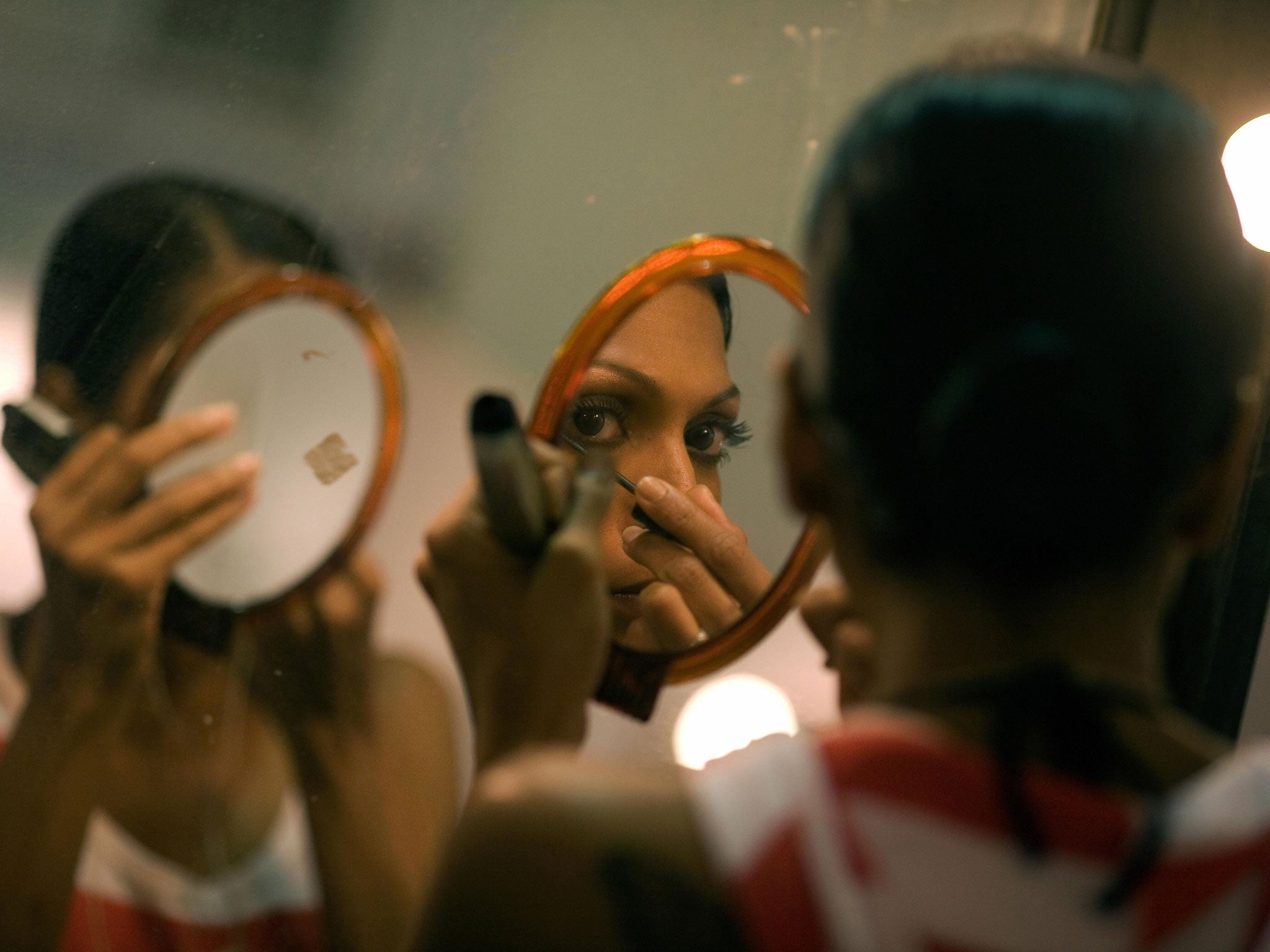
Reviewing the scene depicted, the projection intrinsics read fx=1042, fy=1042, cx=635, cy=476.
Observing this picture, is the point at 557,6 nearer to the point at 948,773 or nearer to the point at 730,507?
the point at 730,507

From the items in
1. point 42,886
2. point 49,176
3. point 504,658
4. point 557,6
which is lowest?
point 42,886

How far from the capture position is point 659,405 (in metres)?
0.66

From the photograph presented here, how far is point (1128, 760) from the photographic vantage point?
331 millimetres

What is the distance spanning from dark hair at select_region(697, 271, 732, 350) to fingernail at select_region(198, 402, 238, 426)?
0.99 feet

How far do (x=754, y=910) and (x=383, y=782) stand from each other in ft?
1.32

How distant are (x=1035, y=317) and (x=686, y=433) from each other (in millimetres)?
360

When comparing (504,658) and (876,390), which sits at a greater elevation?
(876,390)

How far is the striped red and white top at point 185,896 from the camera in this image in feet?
1.95

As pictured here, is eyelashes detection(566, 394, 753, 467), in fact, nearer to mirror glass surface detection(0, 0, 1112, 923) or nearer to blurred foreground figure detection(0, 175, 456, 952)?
mirror glass surface detection(0, 0, 1112, 923)

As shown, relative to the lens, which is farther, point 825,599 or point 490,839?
point 825,599

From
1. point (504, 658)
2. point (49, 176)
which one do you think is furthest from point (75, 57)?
point (504, 658)

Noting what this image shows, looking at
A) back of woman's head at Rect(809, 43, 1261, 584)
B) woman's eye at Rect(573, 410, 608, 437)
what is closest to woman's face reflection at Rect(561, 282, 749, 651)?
woman's eye at Rect(573, 410, 608, 437)

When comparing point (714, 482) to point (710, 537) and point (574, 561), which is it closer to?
point (710, 537)

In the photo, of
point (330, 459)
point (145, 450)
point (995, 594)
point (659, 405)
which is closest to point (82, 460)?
point (145, 450)
